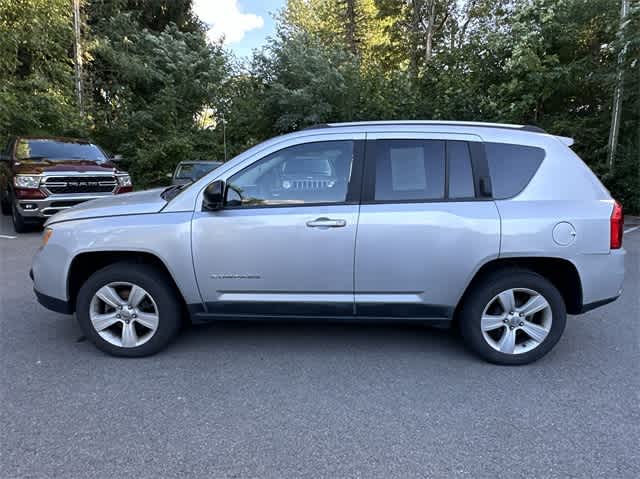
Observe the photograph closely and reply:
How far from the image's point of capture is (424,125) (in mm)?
3518

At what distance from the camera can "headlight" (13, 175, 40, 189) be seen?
8.27 meters

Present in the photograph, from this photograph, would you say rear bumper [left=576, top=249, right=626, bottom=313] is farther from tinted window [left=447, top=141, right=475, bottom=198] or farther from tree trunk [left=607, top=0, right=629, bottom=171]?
tree trunk [left=607, top=0, right=629, bottom=171]

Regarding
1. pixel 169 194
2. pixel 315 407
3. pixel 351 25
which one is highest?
pixel 351 25

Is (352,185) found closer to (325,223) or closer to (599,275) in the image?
(325,223)

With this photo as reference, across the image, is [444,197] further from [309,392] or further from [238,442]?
[238,442]

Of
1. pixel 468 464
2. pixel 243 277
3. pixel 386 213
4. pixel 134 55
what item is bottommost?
pixel 468 464

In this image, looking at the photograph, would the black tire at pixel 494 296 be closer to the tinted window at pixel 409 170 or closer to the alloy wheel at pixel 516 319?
the alloy wheel at pixel 516 319

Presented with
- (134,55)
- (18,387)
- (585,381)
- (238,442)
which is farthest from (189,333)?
(134,55)

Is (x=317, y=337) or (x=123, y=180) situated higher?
(x=123, y=180)

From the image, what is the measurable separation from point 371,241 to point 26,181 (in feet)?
25.3

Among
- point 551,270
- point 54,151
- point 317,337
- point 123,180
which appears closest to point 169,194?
point 317,337

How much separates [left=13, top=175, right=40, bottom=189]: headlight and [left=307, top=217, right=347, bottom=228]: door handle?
725cm

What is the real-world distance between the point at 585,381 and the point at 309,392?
6.46 ft

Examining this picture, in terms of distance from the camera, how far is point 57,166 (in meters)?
8.59
